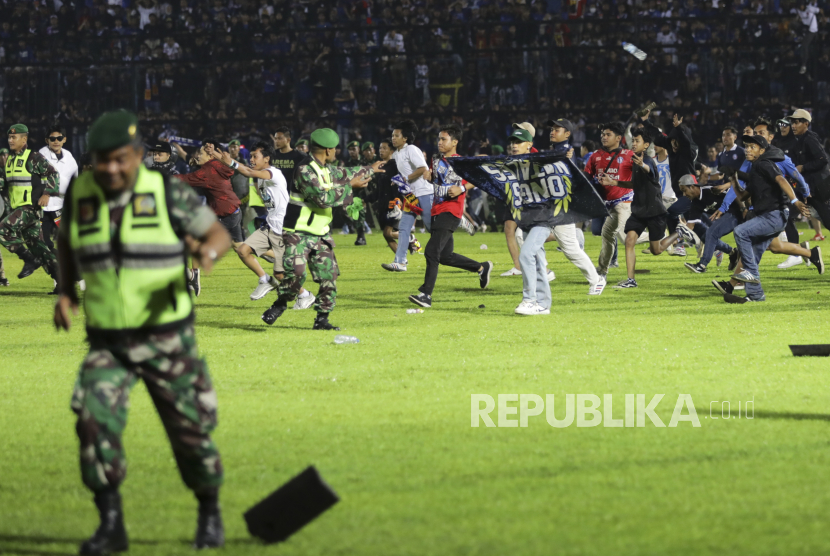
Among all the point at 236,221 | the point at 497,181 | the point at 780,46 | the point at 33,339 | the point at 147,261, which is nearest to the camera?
the point at 147,261

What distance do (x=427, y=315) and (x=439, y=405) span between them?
503 cm

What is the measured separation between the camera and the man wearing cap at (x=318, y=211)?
10656mm

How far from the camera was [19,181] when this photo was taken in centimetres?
1531

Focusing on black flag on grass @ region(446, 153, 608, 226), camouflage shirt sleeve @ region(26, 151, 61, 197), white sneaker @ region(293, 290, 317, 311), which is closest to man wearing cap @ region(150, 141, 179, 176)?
camouflage shirt sleeve @ region(26, 151, 61, 197)

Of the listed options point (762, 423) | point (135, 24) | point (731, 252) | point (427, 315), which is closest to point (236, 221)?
point (427, 315)

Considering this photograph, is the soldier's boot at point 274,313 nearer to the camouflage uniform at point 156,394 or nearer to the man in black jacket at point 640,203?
the man in black jacket at point 640,203

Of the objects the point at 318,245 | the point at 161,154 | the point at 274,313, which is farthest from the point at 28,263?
the point at 318,245

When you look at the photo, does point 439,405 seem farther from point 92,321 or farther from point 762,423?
point 92,321

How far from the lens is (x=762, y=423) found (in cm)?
658

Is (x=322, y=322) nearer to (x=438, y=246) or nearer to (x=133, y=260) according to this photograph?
(x=438, y=246)

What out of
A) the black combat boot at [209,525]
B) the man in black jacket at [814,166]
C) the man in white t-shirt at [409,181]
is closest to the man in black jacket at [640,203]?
the man in black jacket at [814,166]

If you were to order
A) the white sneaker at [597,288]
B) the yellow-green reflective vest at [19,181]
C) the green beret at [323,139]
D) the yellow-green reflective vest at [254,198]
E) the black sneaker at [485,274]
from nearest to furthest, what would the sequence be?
the green beret at [323,139], the white sneaker at [597,288], the yellow-green reflective vest at [254,198], the black sneaker at [485,274], the yellow-green reflective vest at [19,181]

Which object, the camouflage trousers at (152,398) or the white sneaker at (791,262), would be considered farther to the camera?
the white sneaker at (791,262)

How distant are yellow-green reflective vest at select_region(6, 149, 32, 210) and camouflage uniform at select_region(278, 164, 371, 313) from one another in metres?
5.81
